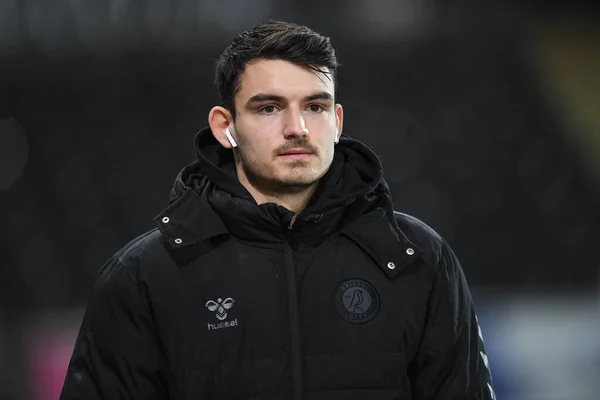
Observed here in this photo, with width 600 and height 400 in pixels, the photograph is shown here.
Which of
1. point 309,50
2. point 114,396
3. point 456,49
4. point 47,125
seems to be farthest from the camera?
point 456,49

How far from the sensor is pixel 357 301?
146 cm

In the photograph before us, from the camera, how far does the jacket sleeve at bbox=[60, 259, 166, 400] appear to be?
1.42 metres

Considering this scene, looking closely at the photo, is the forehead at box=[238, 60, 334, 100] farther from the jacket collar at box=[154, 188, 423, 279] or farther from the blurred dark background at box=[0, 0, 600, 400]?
the blurred dark background at box=[0, 0, 600, 400]

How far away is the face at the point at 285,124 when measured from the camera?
147cm

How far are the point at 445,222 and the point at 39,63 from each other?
130cm

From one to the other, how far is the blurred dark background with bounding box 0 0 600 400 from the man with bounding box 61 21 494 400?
1.04m

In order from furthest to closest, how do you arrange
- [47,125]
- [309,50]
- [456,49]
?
[456,49] → [47,125] → [309,50]

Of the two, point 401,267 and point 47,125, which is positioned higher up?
point 47,125

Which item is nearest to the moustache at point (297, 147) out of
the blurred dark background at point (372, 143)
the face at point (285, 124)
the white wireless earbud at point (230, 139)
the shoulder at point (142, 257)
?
the face at point (285, 124)

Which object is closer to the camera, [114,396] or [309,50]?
[114,396]

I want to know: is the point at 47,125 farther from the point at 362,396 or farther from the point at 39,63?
the point at 362,396

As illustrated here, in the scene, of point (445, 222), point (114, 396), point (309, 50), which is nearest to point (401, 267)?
point (309, 50)

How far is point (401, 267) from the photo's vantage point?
148 cm

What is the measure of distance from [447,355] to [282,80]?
21.0 inches
